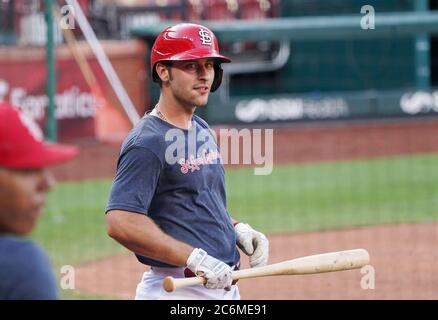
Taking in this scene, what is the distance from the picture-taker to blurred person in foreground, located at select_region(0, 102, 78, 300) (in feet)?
8.70

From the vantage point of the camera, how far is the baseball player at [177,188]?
4191 mm

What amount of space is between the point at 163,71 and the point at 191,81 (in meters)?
0.14

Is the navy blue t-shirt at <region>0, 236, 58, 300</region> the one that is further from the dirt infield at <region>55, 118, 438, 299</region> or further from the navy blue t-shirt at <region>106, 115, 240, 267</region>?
the dirt infield at <region>55, 118, 438, 299</region>

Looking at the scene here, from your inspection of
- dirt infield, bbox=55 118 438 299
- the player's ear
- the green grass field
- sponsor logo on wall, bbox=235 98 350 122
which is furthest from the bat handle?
sponsor logo on wall, bbox=235 98 350 122

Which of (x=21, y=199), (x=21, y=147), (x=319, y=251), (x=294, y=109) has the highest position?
(x=21, y=147)

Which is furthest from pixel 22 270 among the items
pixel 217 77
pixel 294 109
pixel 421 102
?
pixel 421 102

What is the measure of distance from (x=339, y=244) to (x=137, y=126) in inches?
248

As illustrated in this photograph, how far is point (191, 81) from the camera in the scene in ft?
14.5

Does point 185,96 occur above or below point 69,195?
above

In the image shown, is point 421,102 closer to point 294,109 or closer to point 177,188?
point 294,109

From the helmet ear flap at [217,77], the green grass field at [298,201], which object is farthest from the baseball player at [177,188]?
the green grass field at [298,201]
